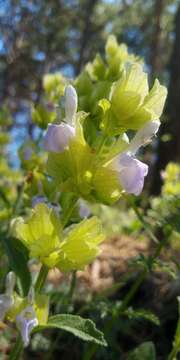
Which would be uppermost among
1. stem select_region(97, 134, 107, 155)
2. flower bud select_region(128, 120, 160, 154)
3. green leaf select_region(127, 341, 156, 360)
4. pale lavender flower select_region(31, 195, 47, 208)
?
flower bud select_region(128, 120, 160, 154)

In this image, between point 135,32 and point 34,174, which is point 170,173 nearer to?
point 34,174

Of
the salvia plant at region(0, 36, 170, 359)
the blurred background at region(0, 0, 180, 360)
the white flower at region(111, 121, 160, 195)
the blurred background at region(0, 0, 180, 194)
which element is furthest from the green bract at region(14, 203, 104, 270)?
the blurred background at region(0, 0, 180, 194)

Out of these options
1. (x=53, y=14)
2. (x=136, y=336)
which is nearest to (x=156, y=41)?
(x=53, y=14)

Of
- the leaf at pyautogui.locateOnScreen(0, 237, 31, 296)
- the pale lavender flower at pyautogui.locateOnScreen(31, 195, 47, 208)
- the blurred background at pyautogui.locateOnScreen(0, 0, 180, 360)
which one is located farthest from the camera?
the blurred background at pyautogui.locateOnScreen(0, 0, 180, 360)

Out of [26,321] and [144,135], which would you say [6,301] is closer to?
[26,321]

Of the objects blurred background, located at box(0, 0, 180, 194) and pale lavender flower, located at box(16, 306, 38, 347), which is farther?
blurred background, located at box(0, 0, 180, 194)

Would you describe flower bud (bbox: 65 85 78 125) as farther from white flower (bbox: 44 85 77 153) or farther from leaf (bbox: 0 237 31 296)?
leaf (bbox: 0 237 31 296)

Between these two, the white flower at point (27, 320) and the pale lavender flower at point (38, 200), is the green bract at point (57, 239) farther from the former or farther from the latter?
the pale lavender flower at point (38, 200)

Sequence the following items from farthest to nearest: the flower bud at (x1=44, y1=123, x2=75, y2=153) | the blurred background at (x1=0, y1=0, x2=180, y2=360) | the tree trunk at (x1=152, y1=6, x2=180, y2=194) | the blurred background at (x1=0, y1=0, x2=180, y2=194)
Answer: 1. the blurred background at (x1=0, y1=0, x2=180, y2=194)
2. the tree trunk at (x1=152, y1=6, x2=180, y2=194)
3. the blurred background at (x1=0, y1=0, x2=180, y2=360)
4. the flower bud at (x1=44, y1=123, x2=75, y2=153)
